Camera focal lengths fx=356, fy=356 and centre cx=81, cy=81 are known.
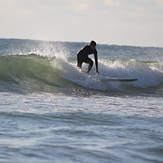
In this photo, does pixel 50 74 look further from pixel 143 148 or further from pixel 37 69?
pixel 143 148

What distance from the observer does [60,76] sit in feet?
44.5

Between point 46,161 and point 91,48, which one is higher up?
point 91,48

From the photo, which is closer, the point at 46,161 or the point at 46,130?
the point at 46,161

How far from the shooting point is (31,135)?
4.63m

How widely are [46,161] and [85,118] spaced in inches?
95.1

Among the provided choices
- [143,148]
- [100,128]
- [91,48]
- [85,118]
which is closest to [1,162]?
[143,148]

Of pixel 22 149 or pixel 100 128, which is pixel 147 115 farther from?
pixel 22 149

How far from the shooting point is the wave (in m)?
11.5

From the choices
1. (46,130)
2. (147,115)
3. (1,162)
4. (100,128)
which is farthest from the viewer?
(147,115)

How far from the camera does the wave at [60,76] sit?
37.8 feet

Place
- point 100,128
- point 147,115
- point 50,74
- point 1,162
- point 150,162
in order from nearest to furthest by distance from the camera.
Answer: point 1,162, point 150,162, point 100,128, point 147,115, point 50,74

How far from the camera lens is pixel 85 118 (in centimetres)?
606

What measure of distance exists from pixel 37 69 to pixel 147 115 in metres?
8.14

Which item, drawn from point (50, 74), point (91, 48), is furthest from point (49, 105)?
point (50, 74)
